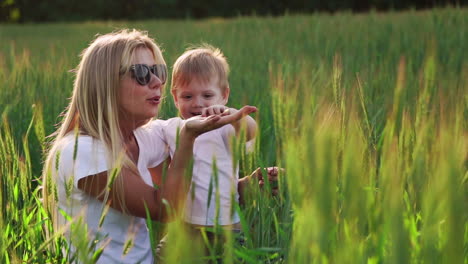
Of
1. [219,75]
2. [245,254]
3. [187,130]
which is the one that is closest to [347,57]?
[219,75]

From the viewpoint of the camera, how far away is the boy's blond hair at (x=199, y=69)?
2209 mm

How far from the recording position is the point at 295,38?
602 cm

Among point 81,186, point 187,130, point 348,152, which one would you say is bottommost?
point 81,186

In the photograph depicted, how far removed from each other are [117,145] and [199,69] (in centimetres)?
58

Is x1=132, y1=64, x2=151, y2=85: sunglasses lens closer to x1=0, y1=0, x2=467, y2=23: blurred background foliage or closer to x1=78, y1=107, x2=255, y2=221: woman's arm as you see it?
x1=78, y1=107, x2=255, y2=221: woman's arm

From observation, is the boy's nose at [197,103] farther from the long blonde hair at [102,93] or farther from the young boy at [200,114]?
the long blonde hair at [102,93]

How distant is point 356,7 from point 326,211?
2532cm

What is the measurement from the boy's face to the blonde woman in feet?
0.81

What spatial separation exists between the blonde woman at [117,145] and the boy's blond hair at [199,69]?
0.23m

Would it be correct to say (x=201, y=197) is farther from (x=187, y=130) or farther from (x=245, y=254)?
(x=245, y=254)

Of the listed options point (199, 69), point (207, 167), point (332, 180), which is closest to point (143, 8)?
point (199, 69)

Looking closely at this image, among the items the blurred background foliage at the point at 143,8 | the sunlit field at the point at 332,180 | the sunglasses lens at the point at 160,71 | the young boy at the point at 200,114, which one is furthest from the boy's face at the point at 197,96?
the blurred background foliage at the point at 143,8

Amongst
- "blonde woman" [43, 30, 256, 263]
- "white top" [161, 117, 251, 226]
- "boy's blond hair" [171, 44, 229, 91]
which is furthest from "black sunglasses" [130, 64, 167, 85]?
"boy's blond hair" [171, 44, 229, 91]

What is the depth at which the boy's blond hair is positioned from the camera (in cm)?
221
